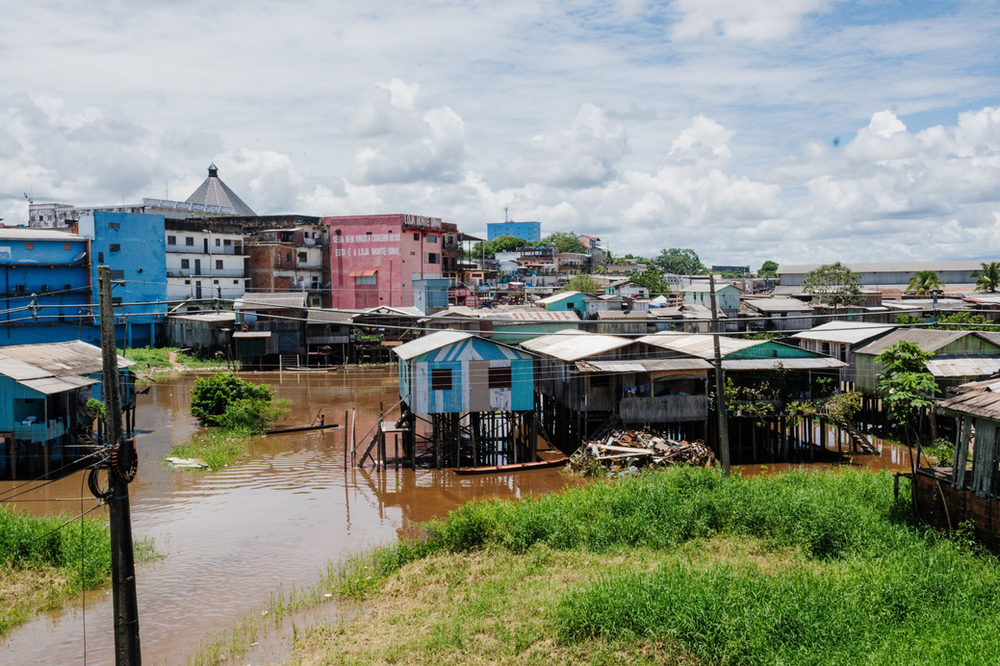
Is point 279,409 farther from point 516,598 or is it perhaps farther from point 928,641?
point 928,641

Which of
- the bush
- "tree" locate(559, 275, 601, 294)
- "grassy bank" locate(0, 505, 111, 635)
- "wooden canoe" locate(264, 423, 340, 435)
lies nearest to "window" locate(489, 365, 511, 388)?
"wooden canoe" locate(264, 423, 340, 435)

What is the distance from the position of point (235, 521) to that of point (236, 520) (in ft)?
0.31

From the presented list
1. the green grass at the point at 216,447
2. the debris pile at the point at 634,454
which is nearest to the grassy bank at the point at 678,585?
the debris pile at the point at 634,454

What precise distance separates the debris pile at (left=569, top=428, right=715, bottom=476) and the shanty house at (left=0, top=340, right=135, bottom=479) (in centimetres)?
1535

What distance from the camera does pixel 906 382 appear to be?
15461 mm

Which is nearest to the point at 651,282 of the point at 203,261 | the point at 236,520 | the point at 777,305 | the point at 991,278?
the point at 777,305

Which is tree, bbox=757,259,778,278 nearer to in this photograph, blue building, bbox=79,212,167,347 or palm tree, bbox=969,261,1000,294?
palm tree, bbox=969,261,1000,294

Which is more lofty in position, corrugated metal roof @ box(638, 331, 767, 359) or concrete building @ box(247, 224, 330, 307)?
concrete building @ box(247, 224, 330, 307)

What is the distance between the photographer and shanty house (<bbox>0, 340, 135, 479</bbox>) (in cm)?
2181

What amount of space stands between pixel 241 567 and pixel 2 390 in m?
11.0

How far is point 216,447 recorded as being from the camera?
27.8m

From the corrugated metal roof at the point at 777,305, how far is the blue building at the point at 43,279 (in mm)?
43107

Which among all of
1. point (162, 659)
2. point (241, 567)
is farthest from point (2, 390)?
point (162, 659)

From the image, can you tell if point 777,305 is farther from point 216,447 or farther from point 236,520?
point 236,520
